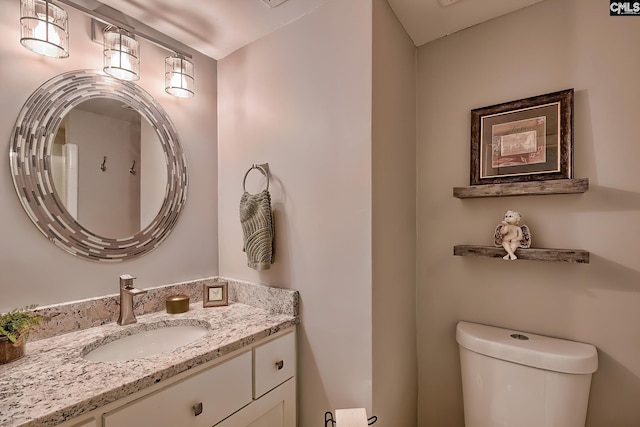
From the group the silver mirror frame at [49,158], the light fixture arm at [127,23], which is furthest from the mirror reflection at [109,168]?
the light fixture arm at [127,23]

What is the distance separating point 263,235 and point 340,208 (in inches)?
15.6

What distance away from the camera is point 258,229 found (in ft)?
4.57

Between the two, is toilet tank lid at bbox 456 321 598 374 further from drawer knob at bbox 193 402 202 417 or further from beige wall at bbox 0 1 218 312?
beige wall at bbox 0 1 218 312

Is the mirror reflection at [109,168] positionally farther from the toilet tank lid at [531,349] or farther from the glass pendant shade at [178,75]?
the toilet tank lid at [531,349]

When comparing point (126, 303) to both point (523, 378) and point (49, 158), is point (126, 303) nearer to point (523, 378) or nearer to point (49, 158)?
point (49, 158)

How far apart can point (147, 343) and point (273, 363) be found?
0.54m

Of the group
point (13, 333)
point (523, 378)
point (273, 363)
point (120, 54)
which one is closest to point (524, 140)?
point (523, 378)

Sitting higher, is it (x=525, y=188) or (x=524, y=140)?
(x=524, y=140)

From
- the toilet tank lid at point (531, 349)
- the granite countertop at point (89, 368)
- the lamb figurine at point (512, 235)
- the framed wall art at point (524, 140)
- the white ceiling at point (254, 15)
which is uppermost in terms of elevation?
the white ceiling at point (254, 15)

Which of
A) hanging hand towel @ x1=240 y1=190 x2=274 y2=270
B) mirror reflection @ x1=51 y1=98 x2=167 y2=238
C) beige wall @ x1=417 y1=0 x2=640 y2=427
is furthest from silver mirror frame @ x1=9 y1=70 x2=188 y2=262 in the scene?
beige wall @ x1=417 y1=0 x2=640 y2=427

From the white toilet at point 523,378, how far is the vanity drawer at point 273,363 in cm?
76

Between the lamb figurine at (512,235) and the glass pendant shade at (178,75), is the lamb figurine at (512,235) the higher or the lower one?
the lower one

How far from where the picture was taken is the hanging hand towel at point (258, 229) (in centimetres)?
138

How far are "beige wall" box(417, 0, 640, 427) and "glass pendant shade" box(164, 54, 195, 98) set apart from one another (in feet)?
3.97
